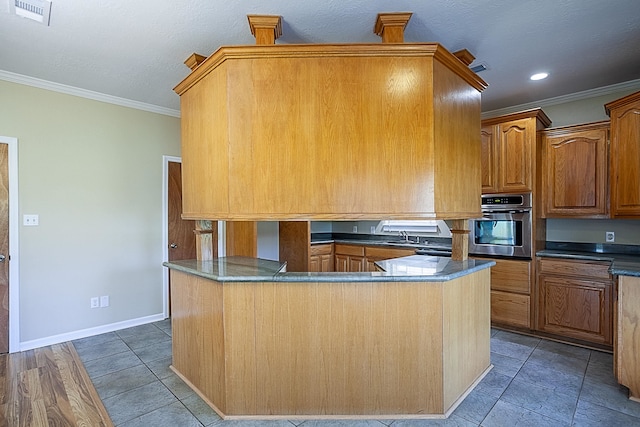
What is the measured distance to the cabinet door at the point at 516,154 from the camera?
3.45 m

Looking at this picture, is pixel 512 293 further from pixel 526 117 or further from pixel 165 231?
pixel 165 231

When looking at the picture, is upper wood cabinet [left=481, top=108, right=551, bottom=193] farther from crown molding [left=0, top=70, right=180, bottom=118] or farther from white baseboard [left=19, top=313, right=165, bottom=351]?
white baseboard [left=19, top=313, right=165, bottom=351]

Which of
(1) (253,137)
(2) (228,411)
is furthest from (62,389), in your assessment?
(1) (253,137)

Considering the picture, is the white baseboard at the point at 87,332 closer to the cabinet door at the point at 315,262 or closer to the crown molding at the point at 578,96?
the cabinet door at the point at 315,262

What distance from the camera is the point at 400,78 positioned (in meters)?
2.13

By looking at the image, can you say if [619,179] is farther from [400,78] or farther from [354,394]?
[354,394]

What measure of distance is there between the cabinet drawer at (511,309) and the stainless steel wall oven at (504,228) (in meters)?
0.44

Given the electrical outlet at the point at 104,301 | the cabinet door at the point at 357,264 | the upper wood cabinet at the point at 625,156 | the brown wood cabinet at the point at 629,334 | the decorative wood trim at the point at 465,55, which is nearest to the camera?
the brown wood cabinet at the point at 629,334

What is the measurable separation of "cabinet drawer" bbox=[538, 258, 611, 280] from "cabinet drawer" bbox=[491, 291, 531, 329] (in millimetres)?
372

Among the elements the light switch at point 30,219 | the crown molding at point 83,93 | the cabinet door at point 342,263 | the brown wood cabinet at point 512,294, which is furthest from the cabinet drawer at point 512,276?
the light switch at point 30,219

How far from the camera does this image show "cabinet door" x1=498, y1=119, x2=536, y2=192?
345cm

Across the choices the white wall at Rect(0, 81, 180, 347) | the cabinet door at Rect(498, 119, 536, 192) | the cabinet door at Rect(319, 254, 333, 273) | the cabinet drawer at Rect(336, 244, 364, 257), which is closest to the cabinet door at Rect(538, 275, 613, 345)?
the cabinet door at Rect(498, 119, 536, 192)

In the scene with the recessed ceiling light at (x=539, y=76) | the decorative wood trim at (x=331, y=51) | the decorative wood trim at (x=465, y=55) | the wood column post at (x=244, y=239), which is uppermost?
the recessed ceiling light at (x=539, y=76)

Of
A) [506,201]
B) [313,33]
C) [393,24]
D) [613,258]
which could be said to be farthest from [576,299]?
[313,33]
